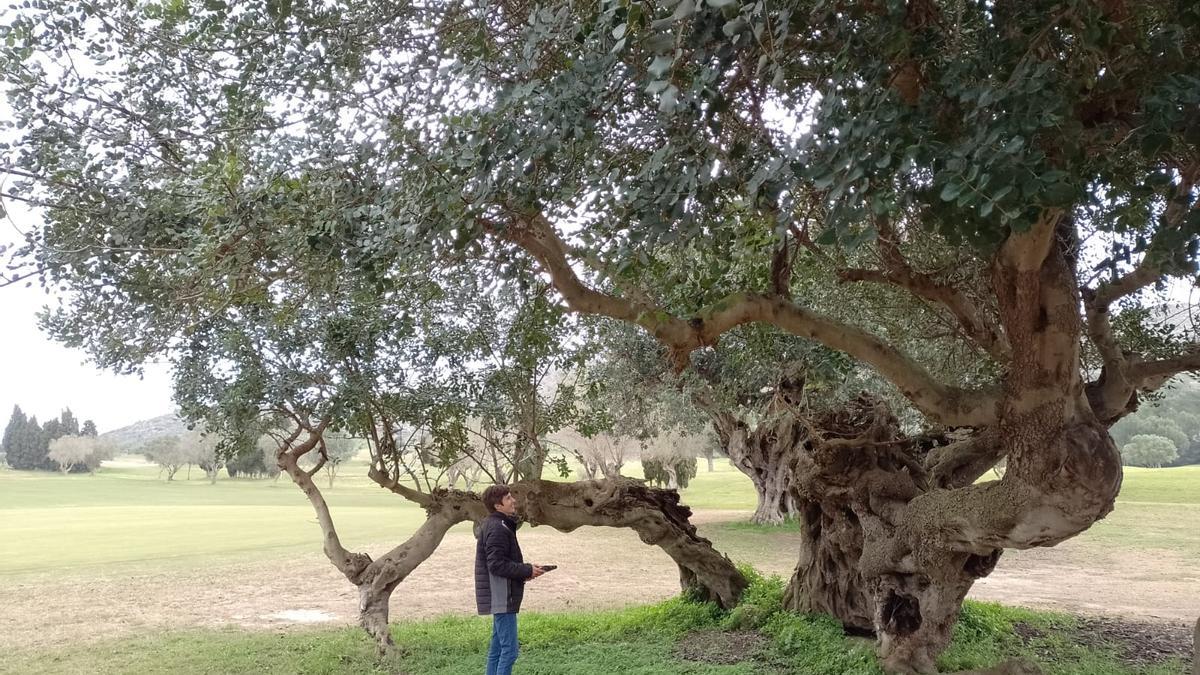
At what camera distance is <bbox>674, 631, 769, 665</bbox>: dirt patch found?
952cm

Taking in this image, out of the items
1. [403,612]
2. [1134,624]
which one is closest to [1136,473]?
[1134,624]

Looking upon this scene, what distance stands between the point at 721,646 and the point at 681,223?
297 inches

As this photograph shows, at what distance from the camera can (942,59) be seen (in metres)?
4.71

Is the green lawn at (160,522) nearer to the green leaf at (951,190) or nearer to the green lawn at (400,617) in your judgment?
→ the green lawn at (400,617)

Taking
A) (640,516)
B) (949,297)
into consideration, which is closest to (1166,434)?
(640,516)

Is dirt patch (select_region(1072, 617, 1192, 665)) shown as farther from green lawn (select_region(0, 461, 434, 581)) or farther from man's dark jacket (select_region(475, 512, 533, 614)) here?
green lawn (select_region(0, 461, 434, 581))

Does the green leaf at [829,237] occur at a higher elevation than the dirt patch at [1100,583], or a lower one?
higher

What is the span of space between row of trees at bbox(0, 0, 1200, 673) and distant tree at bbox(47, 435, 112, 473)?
62.4 metres

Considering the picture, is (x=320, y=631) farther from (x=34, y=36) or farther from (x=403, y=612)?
(x=34, y=36)

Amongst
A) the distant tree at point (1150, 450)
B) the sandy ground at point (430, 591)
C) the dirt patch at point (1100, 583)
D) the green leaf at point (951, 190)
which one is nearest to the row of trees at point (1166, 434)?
the distant tree at point (1150, 450)

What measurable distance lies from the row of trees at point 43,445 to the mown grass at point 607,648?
5964cm

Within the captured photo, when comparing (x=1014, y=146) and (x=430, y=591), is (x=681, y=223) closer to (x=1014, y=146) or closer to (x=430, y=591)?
(x=1014, y=146)

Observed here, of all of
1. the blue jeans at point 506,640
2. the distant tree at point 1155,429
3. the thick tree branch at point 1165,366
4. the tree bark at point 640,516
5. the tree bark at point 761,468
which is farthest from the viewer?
the distant tree at point 1155,429

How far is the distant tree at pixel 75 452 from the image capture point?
62031 mm
